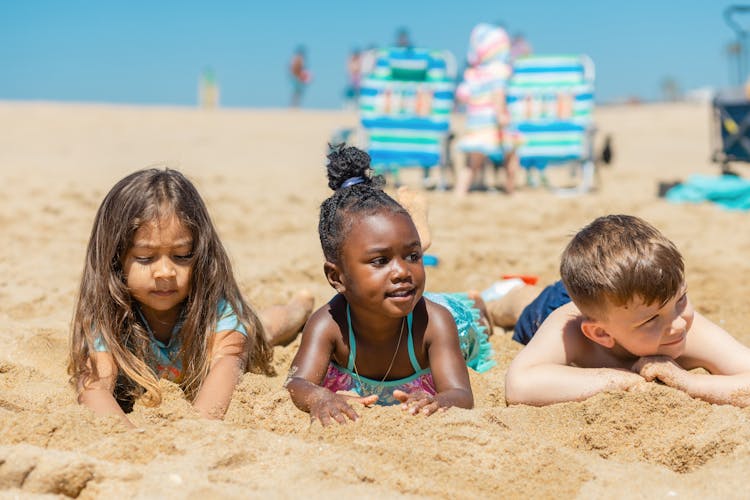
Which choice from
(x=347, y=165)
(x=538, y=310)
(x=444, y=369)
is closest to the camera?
(x=444, y=369)

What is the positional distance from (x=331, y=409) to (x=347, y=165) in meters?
0.86

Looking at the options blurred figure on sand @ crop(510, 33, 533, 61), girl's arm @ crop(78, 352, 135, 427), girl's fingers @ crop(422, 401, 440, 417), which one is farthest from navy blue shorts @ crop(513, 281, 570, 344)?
blurred figure on sand @ crop(510, 33, 533, 61)

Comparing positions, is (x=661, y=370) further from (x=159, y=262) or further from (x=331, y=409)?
(x=159, y=262)

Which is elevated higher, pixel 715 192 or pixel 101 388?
pixel 715 192

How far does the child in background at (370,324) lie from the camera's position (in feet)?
7.61

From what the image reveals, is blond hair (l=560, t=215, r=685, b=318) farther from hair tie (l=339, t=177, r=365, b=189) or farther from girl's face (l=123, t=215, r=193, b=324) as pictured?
girl's face (l=123, t=215, r=193, b=324)

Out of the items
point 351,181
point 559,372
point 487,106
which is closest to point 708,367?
point 559,372

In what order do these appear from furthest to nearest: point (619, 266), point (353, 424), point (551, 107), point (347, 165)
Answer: point (551, 107)
point (347, 165)
point (619, 266)
point (353, 424)

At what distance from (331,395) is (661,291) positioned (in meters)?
0.95

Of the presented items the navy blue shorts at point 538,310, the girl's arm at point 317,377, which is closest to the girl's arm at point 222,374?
the girl's arm at point 317,377

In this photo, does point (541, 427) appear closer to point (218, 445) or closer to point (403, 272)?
point (403, 272)

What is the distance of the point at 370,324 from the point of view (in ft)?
8.27

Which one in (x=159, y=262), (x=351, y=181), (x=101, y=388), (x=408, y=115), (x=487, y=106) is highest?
(x=487, y=106)

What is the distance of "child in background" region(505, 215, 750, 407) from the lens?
2.24 m
